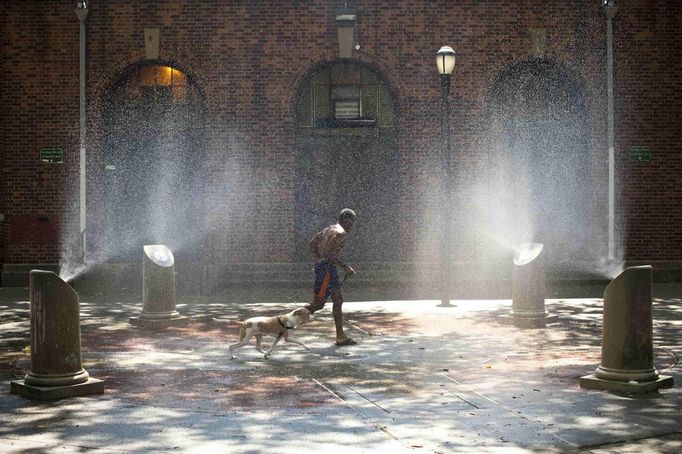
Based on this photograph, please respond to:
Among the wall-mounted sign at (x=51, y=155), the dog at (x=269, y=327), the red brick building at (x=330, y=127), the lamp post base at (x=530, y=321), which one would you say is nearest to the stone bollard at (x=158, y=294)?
the dog at (x=269, y=327)

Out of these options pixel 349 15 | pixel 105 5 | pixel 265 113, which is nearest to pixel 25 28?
pixel 105 5

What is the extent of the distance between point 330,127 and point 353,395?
1349 cm

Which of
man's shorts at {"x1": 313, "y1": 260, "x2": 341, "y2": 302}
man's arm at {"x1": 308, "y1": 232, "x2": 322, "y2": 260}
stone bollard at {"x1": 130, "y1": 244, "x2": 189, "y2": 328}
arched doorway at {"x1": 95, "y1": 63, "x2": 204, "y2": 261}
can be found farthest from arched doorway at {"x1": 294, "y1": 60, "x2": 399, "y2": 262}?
man's shorts at {"x1": 313, "y1": 260, "x2": 341, "y2": 302}

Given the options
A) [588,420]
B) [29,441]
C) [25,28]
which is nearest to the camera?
[29,441]

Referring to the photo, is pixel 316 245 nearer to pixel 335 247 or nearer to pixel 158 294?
pixel 335 247

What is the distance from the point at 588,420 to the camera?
7.62 m

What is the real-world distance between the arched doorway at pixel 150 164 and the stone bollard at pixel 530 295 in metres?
8.99

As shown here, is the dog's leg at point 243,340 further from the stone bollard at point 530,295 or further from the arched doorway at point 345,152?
the arched doorway at point 345,152

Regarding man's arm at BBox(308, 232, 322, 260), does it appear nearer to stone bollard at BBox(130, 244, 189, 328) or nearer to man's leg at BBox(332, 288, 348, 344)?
man's leg at BBox(332, 288, 348, 344)

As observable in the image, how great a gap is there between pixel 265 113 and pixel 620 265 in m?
8.01

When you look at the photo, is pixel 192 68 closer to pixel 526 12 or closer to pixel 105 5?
pixel 105 5

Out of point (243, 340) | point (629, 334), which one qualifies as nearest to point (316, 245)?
point (243, 340)

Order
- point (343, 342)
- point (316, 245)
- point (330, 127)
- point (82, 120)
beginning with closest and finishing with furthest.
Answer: point (343, 342), point (316, 245), point (82, 120), point (330, 127)

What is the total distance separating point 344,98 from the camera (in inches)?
859
